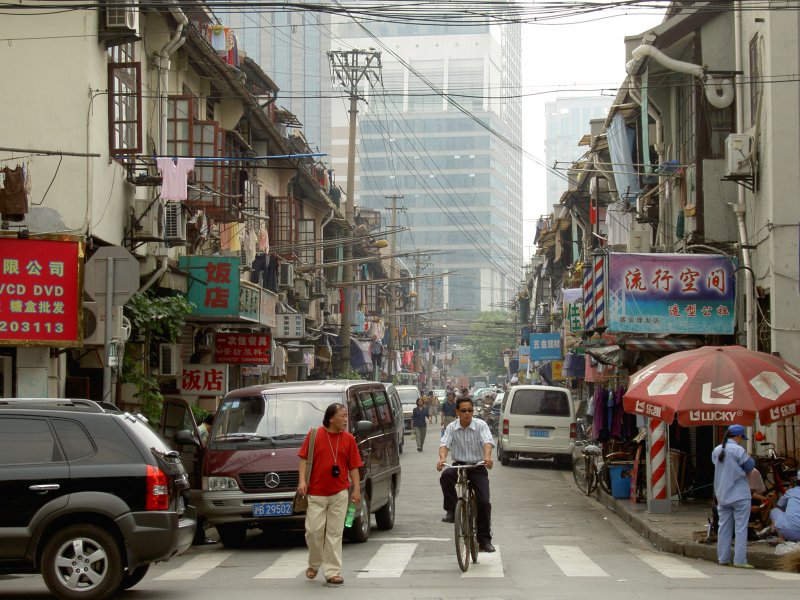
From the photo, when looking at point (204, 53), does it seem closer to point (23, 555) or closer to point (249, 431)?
point (249, 431)

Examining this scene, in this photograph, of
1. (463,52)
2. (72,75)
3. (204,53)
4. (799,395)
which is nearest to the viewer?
(799,395)

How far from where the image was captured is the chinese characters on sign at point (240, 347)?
95.3ft

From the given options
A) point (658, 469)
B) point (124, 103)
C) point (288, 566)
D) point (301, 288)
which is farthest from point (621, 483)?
point (301, 288)

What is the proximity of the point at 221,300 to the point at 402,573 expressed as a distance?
41.5ft

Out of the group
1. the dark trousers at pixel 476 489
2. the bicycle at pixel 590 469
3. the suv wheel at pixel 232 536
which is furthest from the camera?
the bicycle at pixel 590 469

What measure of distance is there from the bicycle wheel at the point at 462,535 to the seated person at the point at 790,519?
3.80 m

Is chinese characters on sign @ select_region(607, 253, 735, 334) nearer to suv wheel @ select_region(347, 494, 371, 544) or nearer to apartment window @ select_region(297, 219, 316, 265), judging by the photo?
suv wheel @ select_region(347, 494, 371, 544)

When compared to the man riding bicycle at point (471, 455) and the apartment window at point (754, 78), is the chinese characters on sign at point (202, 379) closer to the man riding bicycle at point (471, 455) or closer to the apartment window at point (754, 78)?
the apartment window at point (754, 78)

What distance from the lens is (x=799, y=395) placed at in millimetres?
14672

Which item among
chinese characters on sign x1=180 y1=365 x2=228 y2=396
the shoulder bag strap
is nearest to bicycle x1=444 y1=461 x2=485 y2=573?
the shoulder bag strap

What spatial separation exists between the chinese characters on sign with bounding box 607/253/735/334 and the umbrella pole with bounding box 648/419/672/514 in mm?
2200

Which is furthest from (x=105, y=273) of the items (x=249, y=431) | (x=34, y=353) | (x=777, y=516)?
(x=777, y=516)

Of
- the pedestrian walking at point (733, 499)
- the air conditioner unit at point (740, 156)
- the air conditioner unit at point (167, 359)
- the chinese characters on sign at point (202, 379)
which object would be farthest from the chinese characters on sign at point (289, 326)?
the pedestrian walking at point (733, 499)

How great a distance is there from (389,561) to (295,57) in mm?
111992
